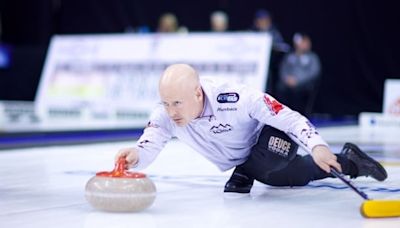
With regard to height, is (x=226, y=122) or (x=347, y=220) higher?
(x=226, y=122)

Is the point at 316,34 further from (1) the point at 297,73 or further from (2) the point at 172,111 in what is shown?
(2) the point at 172,111

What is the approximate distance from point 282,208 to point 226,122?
1.80ft

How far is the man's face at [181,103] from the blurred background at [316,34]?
8893 mm

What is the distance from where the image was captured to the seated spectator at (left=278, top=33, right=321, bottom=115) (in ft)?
44.0

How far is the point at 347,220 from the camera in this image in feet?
10.3

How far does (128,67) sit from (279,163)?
29.9 ft

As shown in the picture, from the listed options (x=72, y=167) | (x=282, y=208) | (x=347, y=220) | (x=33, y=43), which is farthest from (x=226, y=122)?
(x=33, y=43)

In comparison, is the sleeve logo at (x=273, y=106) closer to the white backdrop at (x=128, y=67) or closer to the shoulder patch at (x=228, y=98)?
the shoulder patch at (x=228, y=98)

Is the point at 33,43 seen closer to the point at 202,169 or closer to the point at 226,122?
the point at 202,169

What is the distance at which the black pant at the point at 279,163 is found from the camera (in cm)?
383

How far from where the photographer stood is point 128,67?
12750mm

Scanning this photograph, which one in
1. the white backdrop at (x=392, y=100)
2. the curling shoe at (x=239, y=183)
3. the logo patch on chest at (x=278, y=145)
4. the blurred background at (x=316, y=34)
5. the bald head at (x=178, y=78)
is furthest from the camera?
the blurred background at (x=316, y=34)

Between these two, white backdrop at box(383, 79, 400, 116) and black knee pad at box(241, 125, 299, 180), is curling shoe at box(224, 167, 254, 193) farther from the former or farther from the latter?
white backdrop at box(383, 79, 400, 116)

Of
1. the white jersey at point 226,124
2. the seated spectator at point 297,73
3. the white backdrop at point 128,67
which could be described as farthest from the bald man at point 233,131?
the seated spectator at point 297,73
